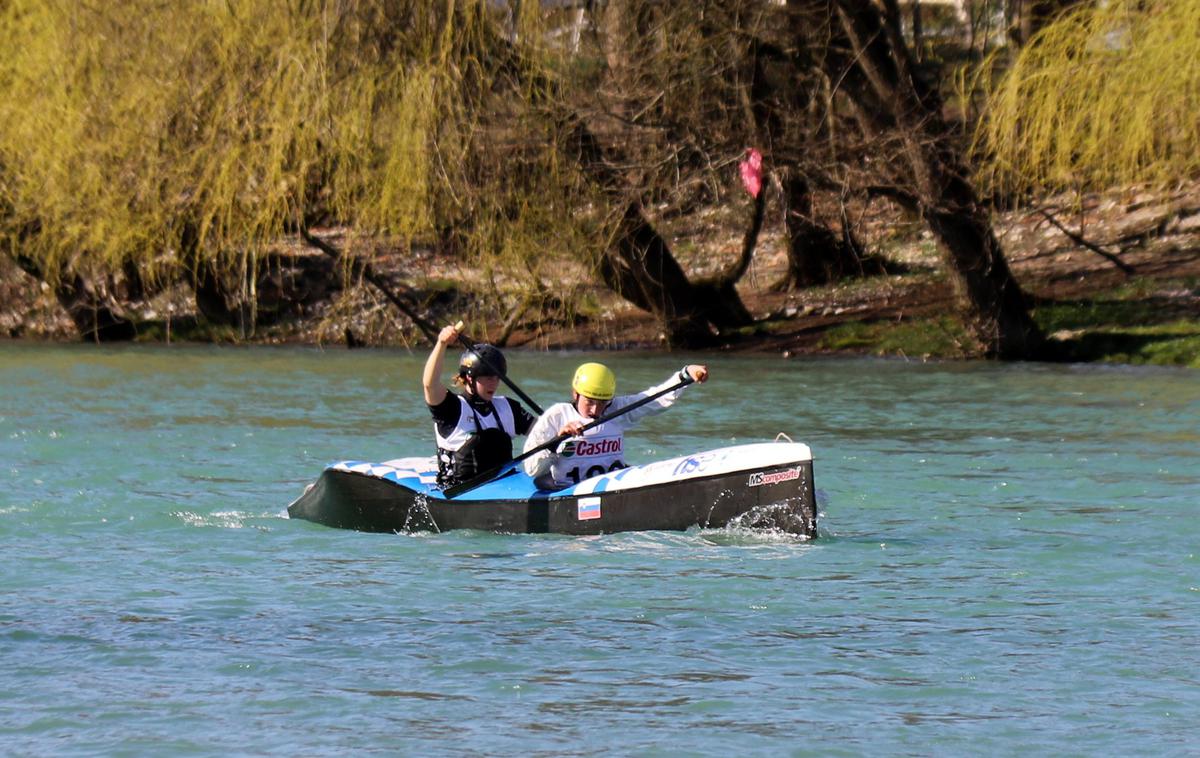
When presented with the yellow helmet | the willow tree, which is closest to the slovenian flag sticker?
the yellow helmet

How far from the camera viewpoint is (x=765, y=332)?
23453mm

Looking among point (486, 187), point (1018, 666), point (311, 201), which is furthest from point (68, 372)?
point (1018, 666)

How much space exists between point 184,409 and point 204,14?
15.7 ft

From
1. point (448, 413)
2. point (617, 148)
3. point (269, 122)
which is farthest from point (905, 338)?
point (448, 413)

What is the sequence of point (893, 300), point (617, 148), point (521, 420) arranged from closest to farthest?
1. point (521, 420)
2. point (617, 148)
3. point (893, 300)

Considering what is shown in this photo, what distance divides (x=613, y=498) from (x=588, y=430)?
49cm

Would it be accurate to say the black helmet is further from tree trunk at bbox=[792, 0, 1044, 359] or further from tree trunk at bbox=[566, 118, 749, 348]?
tree trunk at bbox=[792, 0, 1044, 359]

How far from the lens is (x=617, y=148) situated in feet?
65.6

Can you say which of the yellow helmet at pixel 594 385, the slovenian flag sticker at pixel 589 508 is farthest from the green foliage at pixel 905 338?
the slovenian flag sticker at pixel 589 508

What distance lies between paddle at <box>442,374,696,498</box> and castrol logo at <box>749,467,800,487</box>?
0.73 metres

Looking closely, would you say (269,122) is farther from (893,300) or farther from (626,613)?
(626,613)

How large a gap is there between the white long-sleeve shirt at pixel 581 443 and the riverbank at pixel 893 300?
34.4 feet

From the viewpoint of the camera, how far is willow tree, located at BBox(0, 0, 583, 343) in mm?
18969

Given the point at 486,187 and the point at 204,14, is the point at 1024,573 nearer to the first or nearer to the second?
the point at 486,187
